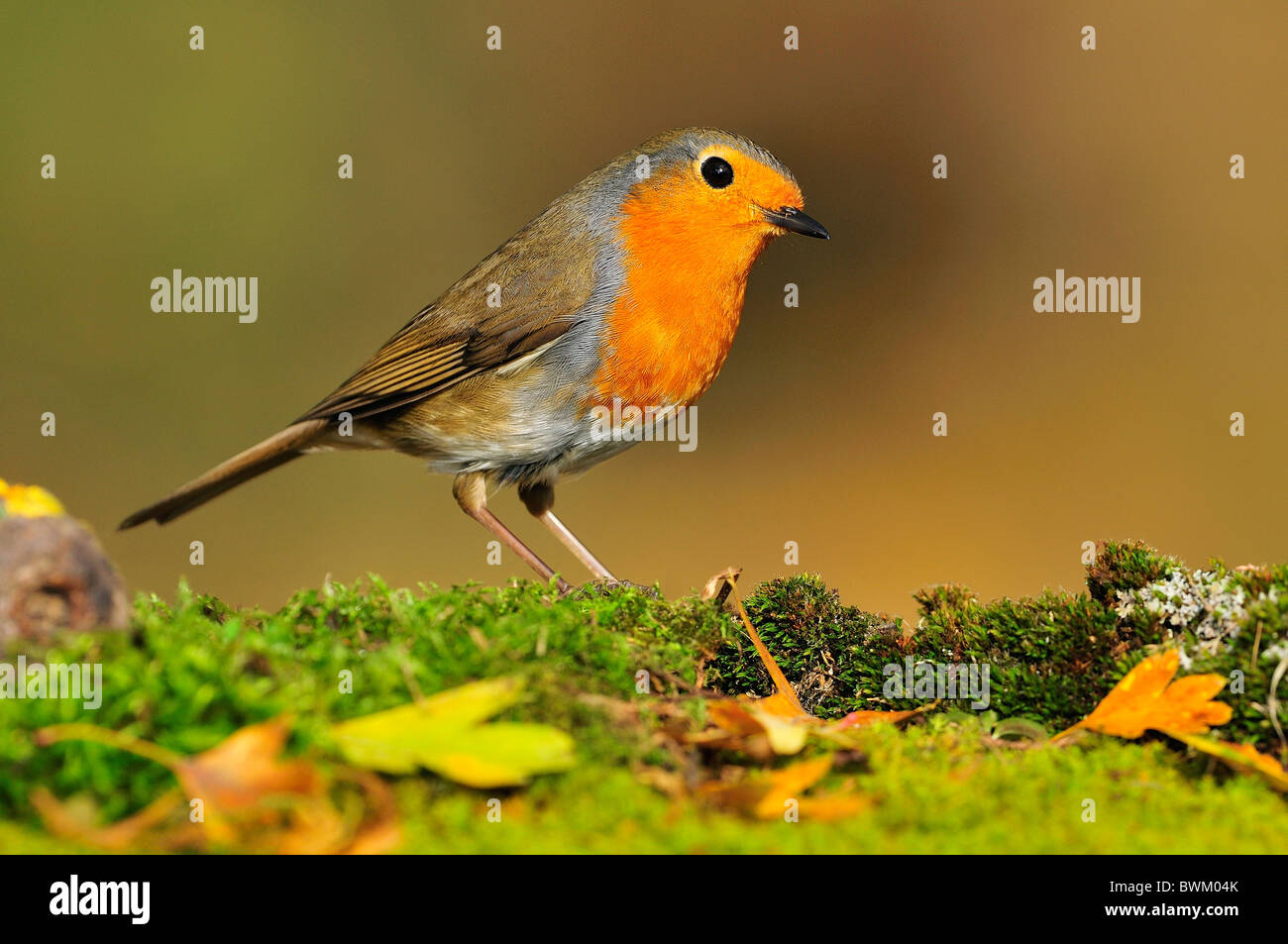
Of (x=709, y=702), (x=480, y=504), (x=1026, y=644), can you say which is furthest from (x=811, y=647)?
(x=480, y=504)

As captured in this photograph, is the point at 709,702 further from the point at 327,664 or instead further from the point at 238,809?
the point at 238,809

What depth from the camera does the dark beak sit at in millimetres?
3648

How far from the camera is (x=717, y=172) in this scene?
3.69 m

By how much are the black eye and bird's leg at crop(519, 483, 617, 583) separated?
4.02 feet

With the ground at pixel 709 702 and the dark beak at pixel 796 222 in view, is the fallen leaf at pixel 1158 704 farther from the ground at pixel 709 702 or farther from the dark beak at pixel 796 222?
the dark beak at pixel 796 222

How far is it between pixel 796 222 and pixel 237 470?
2.16m

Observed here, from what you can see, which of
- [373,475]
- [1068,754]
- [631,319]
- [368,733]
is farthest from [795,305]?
[368,733]

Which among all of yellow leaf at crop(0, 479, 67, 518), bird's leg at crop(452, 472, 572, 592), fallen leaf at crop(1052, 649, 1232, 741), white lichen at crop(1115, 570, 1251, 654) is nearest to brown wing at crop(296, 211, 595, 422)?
bird's leg at crop(452, 472, 572, 592)

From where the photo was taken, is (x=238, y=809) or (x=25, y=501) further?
(x=25, y=501)

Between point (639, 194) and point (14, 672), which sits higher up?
point (639, 194)

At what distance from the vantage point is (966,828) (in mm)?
1349

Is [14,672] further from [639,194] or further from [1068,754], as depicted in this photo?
[639,194]

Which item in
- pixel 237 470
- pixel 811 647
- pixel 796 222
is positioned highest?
pixel 796 222

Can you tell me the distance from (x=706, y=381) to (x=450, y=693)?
2322 mm
